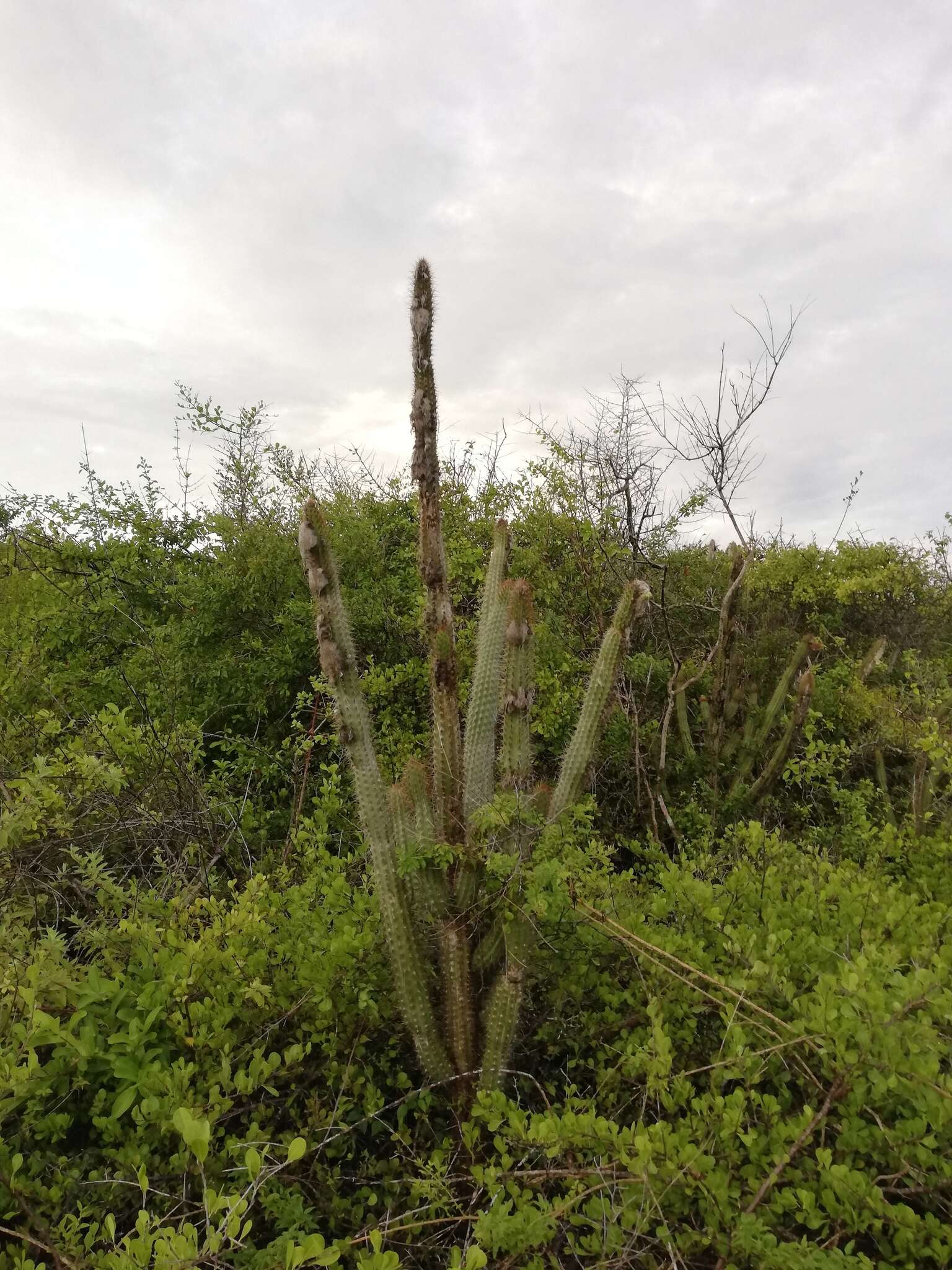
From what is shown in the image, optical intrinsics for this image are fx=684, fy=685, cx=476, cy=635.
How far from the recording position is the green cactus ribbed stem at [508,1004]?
2.23 m

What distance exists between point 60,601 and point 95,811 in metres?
3.38

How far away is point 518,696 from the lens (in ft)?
8.83

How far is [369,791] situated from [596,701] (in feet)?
3.38

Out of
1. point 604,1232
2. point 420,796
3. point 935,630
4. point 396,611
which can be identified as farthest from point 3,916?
point 935,630

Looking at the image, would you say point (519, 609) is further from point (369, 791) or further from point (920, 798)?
point (920, 798)

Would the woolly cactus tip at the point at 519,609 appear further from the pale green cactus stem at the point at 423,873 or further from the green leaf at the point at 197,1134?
the green leaf at the point at 197,1134

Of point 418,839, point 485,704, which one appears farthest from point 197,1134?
point 485,704

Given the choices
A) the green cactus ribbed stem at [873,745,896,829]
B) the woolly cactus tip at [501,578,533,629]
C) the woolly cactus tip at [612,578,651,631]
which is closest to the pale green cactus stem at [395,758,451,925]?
the woolly cactus tip at [501,578,533,629]

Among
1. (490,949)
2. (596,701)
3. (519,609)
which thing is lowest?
(490,949)

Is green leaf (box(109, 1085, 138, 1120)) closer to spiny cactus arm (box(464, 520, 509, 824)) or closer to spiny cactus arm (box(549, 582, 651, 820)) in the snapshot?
spiny cactus arm (box(464, 520, 509, 824))

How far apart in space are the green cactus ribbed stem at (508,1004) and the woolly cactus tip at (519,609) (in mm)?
1032

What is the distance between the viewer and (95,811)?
3.45 m

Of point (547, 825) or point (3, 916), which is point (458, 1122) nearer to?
point (547, 825)

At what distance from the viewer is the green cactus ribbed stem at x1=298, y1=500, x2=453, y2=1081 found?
2367 mm
